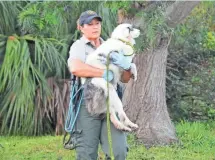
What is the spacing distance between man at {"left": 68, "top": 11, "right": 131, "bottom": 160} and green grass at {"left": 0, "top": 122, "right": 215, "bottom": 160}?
2.54 metres

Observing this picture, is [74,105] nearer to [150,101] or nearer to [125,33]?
[125,33]

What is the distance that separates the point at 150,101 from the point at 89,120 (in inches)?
138

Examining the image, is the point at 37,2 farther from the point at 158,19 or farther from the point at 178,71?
the point at 178,71

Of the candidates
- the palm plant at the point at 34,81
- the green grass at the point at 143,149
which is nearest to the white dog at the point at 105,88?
the green grass at the point at 143,149

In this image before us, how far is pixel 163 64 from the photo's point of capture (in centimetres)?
811

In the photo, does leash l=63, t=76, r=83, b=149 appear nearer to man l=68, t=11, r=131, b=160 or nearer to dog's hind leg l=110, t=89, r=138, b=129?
man l=68, t=11, r=131, b=160

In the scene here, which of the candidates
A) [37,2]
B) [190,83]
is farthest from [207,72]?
[37,2]

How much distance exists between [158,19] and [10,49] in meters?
4.93

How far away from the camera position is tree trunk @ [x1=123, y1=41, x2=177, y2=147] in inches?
314

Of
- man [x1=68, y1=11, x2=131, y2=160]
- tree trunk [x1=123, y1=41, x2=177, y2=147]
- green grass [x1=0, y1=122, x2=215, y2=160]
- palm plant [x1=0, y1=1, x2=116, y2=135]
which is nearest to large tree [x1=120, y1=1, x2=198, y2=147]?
tree trunk [x1=123, y1=41, x2=177, y2=147]

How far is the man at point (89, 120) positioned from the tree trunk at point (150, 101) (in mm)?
3279

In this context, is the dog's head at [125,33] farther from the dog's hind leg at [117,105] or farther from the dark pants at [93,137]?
the dark pants at [93,137]

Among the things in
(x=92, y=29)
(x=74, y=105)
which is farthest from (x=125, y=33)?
(x=74, y=105)

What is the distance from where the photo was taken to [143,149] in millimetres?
7688
